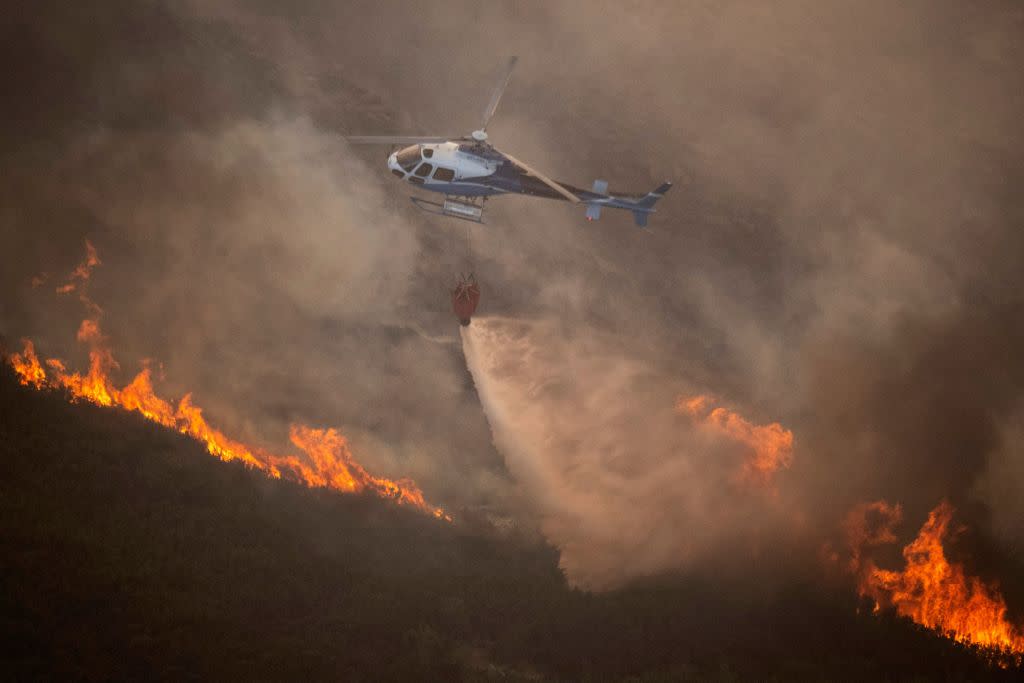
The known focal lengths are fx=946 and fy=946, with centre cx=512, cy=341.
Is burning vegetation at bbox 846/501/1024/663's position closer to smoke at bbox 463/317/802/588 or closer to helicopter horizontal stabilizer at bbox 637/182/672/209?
smoke at bbox 463/317/802/588

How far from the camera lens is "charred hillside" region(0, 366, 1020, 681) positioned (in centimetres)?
2528

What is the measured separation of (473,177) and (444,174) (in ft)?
3.17

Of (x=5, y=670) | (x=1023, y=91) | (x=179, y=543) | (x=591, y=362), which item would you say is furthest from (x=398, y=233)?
(x=1023, y=91)

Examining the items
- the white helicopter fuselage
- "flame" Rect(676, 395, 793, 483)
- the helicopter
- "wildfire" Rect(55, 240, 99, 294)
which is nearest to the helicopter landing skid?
the helicopter

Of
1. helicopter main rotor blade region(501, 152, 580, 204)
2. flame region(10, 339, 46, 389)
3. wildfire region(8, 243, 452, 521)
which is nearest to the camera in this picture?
helicopter main rotor blade region(501, 152, 580, 204)

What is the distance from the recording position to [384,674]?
2620 centimetres

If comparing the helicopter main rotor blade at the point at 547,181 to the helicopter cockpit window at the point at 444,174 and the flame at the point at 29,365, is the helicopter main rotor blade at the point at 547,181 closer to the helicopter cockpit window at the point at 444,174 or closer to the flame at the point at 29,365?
the helicopter cockpit window at the point at 444,174

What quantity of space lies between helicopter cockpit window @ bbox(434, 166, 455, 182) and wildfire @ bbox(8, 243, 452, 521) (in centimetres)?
1305

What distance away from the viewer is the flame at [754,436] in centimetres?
3750

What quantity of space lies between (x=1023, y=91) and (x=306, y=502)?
33337mm

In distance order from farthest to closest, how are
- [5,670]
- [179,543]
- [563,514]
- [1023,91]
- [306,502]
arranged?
[1023,91]
[563,514]
[306,502]
[179,543]
[5,670]

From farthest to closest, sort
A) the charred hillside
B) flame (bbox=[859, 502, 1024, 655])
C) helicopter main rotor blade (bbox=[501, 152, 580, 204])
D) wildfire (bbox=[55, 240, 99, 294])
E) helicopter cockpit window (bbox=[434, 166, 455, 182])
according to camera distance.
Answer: wildfire (bbox=[55, 240, 99, 294]) < flame (bbox=[859, 502, 1024, 655]) < helicopter cockpit window (bbox=[434, 166, 455, 182]) < helicopter main rotor blade (bbox=[501, 152, 580, 204]) < the charred hillside

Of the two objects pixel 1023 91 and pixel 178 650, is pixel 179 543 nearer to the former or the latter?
pixel 178 650

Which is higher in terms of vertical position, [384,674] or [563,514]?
[384,674]
